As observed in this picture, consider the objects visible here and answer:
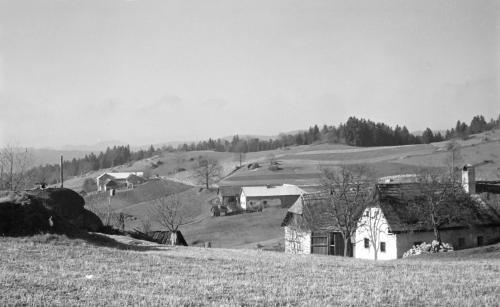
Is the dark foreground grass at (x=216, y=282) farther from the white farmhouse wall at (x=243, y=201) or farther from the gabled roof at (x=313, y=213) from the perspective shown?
the white farmhouse wall at (x=243, y=201)

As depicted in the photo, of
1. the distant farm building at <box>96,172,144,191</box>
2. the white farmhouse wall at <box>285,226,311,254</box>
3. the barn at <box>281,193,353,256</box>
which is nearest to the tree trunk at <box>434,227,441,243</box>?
the barn at <box>281,193,353,256</box>

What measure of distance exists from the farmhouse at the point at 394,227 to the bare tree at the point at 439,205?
0.25 m

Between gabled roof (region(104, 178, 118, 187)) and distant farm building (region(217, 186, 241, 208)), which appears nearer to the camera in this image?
distant farm building (region(217, 186, 241, 208))

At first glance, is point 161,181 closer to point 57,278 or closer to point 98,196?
point 98,196

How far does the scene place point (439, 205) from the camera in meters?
49.0

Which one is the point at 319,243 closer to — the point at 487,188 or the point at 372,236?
the point at 372,236

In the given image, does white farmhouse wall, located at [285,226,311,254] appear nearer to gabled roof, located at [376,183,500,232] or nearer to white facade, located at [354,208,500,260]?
white facade, located at [354,208,500,260]

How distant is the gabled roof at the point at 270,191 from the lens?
107562mm

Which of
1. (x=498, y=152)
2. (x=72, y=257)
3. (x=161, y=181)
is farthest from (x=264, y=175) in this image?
(x=72, y=257)

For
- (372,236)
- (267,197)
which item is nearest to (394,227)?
(372,236)

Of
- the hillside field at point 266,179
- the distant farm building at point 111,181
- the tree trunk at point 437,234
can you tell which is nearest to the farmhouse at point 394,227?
the tree trunk at point 437,234

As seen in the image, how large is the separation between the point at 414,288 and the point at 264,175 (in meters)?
123

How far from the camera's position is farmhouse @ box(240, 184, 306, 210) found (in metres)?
105

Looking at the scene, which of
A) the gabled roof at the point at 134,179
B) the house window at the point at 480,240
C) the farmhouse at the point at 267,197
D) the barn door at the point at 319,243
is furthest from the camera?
the gabled roof at the point at 134,179
